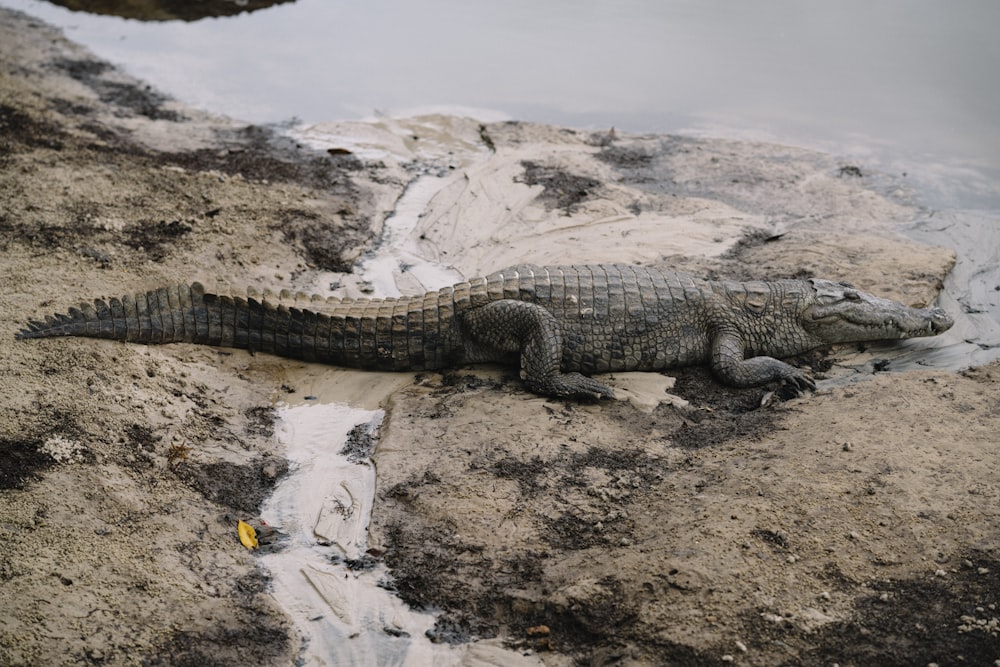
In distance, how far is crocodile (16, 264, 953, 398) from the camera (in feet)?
18.9

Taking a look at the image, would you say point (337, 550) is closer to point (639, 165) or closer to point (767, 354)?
point (767, 354)

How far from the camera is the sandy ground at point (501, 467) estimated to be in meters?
3.54

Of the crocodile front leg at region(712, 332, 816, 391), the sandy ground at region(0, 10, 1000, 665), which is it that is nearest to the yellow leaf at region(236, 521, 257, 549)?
the sandy ground at region(0, 10, 1000, 665)

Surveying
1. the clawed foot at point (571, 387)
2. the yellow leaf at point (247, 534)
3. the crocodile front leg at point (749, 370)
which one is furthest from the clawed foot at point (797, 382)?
the yellow leaf at point (247, 534)

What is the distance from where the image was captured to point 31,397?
15.0 ft

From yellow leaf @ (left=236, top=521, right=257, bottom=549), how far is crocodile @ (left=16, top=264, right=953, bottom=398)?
1.82 meters

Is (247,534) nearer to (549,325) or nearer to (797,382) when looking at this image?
(549,325)

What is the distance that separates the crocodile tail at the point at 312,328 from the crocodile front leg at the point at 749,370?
6.83 ft

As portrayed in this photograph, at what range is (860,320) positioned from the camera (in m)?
6.24

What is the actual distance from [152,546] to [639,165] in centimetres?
742

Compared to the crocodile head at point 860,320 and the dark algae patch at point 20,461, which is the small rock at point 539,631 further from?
the crocodile head at point 860,320

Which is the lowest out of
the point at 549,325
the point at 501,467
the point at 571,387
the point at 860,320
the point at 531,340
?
the point at 501,467

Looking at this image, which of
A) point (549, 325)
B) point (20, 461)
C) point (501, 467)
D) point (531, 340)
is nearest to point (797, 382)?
point (549, 325)

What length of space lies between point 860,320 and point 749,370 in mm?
1123
